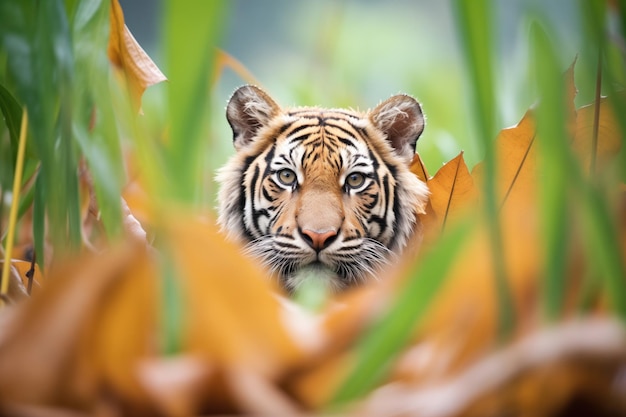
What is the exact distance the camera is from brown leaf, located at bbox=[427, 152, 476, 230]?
571 millimetres

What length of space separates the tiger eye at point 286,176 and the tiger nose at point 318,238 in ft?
0.34

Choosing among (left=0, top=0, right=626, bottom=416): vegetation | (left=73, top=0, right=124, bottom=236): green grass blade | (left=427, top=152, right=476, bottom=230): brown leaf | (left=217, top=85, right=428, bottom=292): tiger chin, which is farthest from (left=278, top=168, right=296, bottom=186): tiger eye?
(left=0, top=0, right=626, bottom=416): vegetation

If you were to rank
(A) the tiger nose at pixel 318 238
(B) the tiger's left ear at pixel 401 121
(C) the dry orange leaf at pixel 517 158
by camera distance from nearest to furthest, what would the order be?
(C) the dry orange leaf at pixel 517 158, (A) the tiger nose at pixel 318 238, (B) the tiger's left ear at pixel 401 121

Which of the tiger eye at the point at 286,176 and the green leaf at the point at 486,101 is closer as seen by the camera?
the green leaf at the point at 486,101

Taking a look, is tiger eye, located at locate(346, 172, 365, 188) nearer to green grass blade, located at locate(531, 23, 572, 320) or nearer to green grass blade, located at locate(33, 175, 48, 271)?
green grass blade, located at locate(33, 175, 48, 271)

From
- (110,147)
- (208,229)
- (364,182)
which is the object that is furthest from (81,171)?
(208,229)

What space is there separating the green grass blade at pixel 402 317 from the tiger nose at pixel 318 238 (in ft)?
1.75

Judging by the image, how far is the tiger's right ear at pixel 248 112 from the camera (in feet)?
2.81

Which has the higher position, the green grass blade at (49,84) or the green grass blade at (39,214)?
the green grass blade at (49,84)

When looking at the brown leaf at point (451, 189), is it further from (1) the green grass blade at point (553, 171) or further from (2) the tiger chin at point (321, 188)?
(1) the green grass blade at point (553, 171)

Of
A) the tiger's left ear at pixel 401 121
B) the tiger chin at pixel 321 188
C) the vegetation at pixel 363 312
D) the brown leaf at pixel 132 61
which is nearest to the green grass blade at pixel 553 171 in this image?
the vegetation at pixel 363 312

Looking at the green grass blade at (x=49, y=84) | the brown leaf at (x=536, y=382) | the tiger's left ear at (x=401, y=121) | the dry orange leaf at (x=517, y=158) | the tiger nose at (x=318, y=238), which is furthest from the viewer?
the tiger's left ear at (x=401, y=121)

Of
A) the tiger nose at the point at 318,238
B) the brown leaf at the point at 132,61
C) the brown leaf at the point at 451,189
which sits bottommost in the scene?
the tiger nose at the point at 318,238

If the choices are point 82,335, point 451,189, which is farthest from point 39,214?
point 451,189
